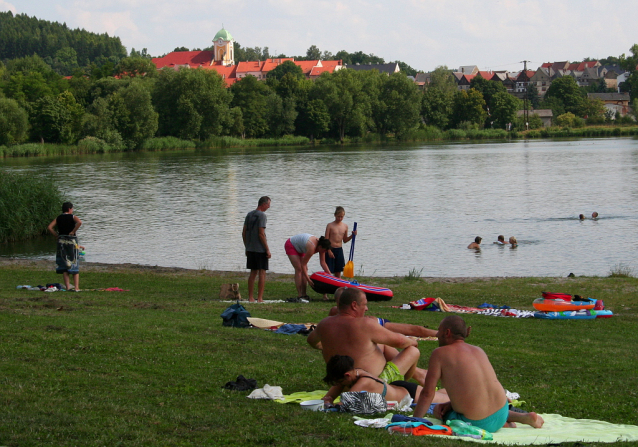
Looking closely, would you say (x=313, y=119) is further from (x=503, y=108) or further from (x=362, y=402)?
(x=362, y=402)

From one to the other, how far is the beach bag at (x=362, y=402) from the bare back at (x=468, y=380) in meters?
0.74

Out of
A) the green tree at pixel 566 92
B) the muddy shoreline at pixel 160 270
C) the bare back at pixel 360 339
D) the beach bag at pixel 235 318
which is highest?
the green tree at pixel 566 92

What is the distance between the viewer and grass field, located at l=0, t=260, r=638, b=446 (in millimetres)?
5832

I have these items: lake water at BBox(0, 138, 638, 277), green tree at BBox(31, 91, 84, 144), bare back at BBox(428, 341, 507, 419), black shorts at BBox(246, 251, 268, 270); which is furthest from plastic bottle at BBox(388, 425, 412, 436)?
green tree at BBox(31, 91, 84, 144)

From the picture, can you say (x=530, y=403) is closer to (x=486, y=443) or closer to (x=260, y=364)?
(x=486, y=443)

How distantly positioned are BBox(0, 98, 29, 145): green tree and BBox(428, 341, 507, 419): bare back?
85.4 meters

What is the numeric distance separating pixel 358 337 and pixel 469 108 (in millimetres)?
139160

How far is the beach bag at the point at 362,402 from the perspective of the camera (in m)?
6.57

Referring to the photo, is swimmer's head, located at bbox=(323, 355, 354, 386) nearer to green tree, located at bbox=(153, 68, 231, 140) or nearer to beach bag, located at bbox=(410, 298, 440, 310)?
beach bag, located at bbox=(410, 298, 440, 310)

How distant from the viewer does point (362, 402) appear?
657 cm

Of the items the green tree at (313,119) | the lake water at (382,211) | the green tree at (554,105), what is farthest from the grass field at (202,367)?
the green tree at (554,105)

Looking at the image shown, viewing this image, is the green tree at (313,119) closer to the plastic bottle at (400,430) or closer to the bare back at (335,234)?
the bare back at (335,234)

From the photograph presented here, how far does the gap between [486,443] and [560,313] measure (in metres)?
7.90

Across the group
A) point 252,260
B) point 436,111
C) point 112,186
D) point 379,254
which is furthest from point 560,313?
point 436,111
